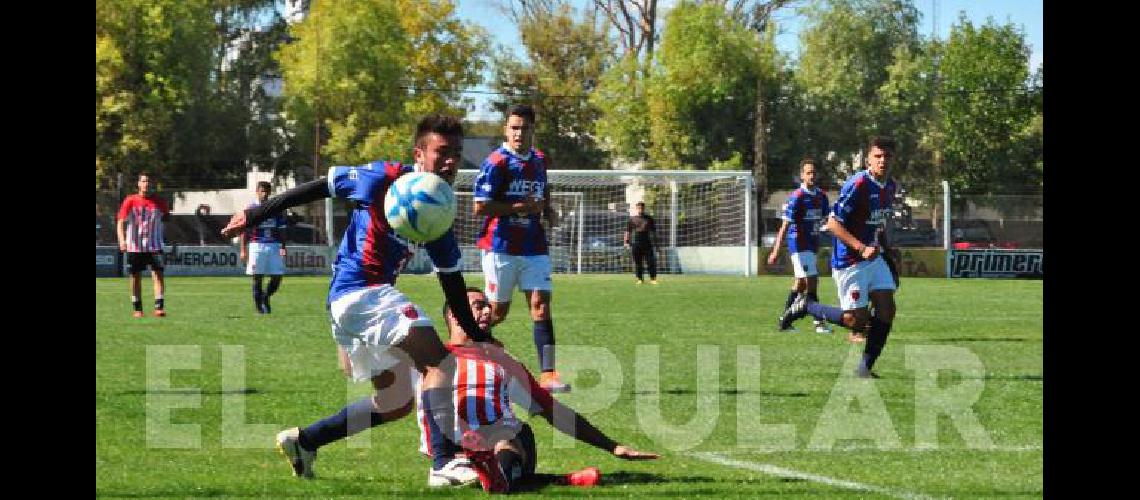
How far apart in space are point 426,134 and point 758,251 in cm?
3886

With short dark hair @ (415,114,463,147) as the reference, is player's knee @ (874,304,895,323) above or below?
below

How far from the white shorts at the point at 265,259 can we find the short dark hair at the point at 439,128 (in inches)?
665

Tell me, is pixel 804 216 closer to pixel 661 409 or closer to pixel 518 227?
pixel 518 227

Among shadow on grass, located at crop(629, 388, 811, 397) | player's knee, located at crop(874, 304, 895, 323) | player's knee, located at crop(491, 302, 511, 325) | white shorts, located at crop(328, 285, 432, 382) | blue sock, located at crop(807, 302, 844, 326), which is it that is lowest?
shadow on grass, located at crop(629, 388, 811, 397)

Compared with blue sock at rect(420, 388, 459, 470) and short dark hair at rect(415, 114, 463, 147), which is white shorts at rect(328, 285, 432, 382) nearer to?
blue sock at rect(420, 388, 459, 470)

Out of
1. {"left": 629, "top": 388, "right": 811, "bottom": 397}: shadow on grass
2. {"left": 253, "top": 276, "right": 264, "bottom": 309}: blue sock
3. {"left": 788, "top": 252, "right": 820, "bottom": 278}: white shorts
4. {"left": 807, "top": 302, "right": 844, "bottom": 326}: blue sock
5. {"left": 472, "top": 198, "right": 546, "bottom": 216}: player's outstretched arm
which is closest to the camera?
{"left": 629, "top": 388, "right": 811, "bottom": 397}: shadow on grass

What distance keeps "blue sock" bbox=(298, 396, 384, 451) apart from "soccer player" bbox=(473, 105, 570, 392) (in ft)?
14.7

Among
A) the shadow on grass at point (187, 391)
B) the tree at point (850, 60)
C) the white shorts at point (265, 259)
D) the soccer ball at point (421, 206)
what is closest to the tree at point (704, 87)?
the tree at point (850, 60)

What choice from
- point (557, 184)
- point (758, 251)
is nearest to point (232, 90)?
point (557, 184)

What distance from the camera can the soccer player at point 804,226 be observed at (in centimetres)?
2064

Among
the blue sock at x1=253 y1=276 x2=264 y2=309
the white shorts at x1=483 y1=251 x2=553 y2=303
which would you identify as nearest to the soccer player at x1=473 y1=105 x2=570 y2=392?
the white shorts at x1=483 y1=251 x2=553 y2=303

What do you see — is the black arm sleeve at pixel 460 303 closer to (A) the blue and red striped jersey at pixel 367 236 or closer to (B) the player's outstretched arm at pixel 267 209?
(A) the blue and red striped jersey at pixel 367 236

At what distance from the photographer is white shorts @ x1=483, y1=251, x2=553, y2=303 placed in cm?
1264
